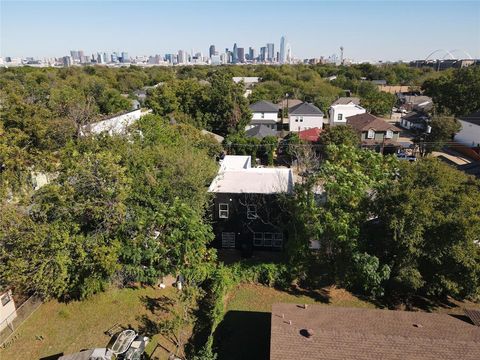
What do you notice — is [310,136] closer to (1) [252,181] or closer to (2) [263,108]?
(2) [263,108]

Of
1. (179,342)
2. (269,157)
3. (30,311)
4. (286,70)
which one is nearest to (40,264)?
(30,311)

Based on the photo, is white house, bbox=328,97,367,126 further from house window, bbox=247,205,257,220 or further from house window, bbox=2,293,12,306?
house window, bbox=2,293,12,306

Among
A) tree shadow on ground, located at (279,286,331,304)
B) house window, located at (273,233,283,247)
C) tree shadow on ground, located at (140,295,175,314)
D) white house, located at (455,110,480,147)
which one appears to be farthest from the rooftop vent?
white house, located at (455,110,480,147)

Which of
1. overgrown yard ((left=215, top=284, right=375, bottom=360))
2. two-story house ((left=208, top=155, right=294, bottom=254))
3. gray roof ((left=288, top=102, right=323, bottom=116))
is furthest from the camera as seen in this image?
gray roof ((left=288, top=102, right=323, bottom=116))

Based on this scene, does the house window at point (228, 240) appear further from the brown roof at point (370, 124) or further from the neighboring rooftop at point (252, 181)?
the brown roof at point (370, 124)

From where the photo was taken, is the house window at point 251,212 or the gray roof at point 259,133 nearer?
the house window at point 251,212

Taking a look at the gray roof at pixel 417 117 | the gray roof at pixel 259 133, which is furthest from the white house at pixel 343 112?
the gray roof at pixel 259 133

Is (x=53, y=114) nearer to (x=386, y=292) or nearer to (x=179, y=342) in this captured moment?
(x=179, y=342)

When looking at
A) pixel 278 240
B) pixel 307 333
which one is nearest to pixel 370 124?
pixel 278 240
